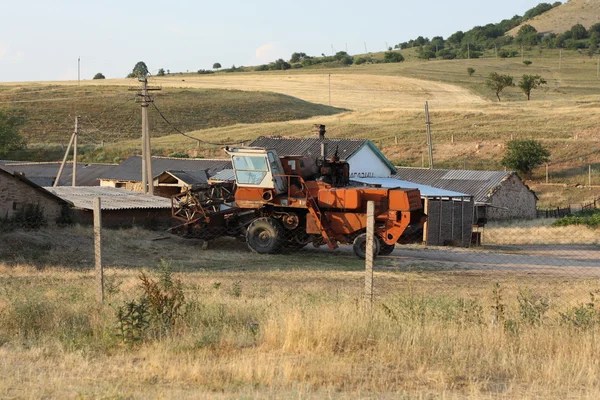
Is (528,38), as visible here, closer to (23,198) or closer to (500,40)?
(500,40)

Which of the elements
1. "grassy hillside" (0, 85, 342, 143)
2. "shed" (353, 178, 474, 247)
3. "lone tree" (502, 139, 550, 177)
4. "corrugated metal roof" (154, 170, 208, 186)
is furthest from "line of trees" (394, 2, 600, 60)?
"shed" (353, 178, 474, 247)

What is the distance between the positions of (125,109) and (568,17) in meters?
111

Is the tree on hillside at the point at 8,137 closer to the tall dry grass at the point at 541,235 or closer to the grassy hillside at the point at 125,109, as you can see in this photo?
the grassy hillside at the point at 125,109

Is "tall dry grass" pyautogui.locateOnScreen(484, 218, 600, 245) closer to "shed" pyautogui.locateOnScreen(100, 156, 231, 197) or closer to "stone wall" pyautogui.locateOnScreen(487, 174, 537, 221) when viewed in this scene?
"stone wall" pyautogui.locateOnScreen(487, 174, 537, 221)

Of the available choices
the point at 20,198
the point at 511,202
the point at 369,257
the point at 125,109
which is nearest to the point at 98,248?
the point at 369,257

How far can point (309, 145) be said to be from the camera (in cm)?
3444

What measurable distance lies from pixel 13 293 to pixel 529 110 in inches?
2284

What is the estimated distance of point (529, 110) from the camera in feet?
212

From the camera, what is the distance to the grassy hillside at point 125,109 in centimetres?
6850

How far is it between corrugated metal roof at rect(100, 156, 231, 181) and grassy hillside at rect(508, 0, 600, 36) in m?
122

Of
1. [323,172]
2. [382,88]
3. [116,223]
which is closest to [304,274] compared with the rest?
[323,172]

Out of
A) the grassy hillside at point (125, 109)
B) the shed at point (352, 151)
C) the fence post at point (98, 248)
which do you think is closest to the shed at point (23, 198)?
the shed at point (352, 151)

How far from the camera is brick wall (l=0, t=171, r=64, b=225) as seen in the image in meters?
22.3

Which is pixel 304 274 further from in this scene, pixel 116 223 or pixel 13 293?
pixel 116 223
